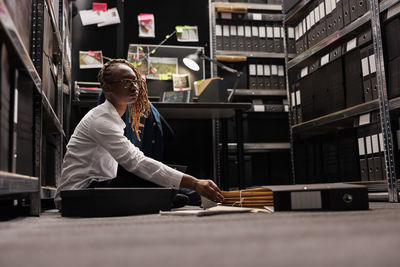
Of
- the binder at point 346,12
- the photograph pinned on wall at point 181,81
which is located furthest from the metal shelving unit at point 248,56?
the binder at point 346,12

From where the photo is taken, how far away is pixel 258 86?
3.84m

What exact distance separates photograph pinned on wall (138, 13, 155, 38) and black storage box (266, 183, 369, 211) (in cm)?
284

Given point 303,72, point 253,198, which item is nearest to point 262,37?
point 303,72

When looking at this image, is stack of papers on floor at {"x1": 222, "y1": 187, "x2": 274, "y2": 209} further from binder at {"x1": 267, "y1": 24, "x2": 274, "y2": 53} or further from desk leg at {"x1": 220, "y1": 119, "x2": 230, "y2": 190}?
binder at {"x1": 267, "y1": 24, "x2": 274, "y2": 53}

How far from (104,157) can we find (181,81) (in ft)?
7.51

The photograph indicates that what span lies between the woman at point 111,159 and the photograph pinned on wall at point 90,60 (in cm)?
191

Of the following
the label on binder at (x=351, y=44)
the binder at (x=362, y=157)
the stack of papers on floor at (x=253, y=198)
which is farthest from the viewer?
the label on binder at (x=351, y=44)

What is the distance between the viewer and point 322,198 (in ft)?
4.14

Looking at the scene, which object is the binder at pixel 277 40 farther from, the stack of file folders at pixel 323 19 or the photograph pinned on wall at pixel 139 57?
the photograph pinned on wall at pixel 139 57

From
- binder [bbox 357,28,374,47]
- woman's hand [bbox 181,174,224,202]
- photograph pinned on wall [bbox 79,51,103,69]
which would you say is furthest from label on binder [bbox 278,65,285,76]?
woman's hand [bbox 181,174,224,202]

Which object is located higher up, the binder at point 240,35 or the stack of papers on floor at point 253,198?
the binder at point 240,35

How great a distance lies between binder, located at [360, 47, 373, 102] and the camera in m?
2.59

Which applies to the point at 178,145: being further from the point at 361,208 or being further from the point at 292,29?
the point at 361,208

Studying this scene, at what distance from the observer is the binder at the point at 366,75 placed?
259 cm
